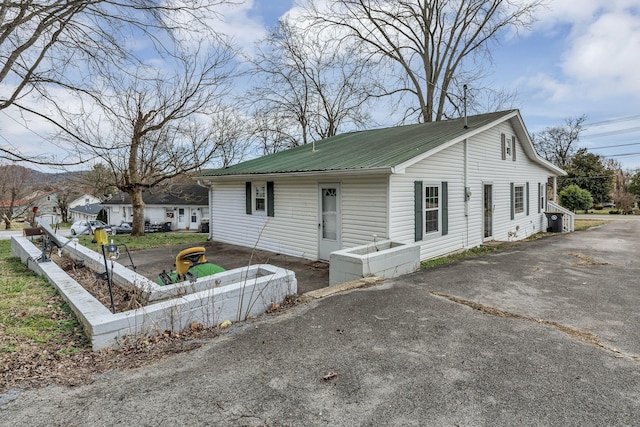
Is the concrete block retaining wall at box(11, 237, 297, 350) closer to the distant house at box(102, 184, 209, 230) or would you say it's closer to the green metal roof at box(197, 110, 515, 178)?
the green metal roof at box(197, 110, 515, 178)

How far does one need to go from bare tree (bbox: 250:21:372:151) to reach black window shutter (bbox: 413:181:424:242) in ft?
55.3

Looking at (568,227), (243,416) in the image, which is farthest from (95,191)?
(568,227)

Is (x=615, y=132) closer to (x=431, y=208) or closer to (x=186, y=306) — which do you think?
(x=431, y=208)

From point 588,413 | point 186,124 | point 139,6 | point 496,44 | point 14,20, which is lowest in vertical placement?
point 588,413

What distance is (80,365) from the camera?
10.6 feet

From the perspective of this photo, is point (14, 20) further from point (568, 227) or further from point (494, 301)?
point (568, 227)

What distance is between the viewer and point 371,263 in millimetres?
6340

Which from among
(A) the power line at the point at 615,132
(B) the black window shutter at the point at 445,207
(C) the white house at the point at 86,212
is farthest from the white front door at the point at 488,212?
(C) the white house at the point at 86,212

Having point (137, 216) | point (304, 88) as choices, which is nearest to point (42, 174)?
point (137, 216)

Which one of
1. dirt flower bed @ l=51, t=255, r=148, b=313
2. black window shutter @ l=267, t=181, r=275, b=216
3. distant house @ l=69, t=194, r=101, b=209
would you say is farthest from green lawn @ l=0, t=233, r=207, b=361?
distant house @ l=69, t=194, r=101, b=209

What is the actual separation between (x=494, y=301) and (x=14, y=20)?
7.67 meters

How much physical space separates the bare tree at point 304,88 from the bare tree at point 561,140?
27687 mm

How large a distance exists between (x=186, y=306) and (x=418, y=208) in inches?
236

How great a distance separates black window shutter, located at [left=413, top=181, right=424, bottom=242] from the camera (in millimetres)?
8438
